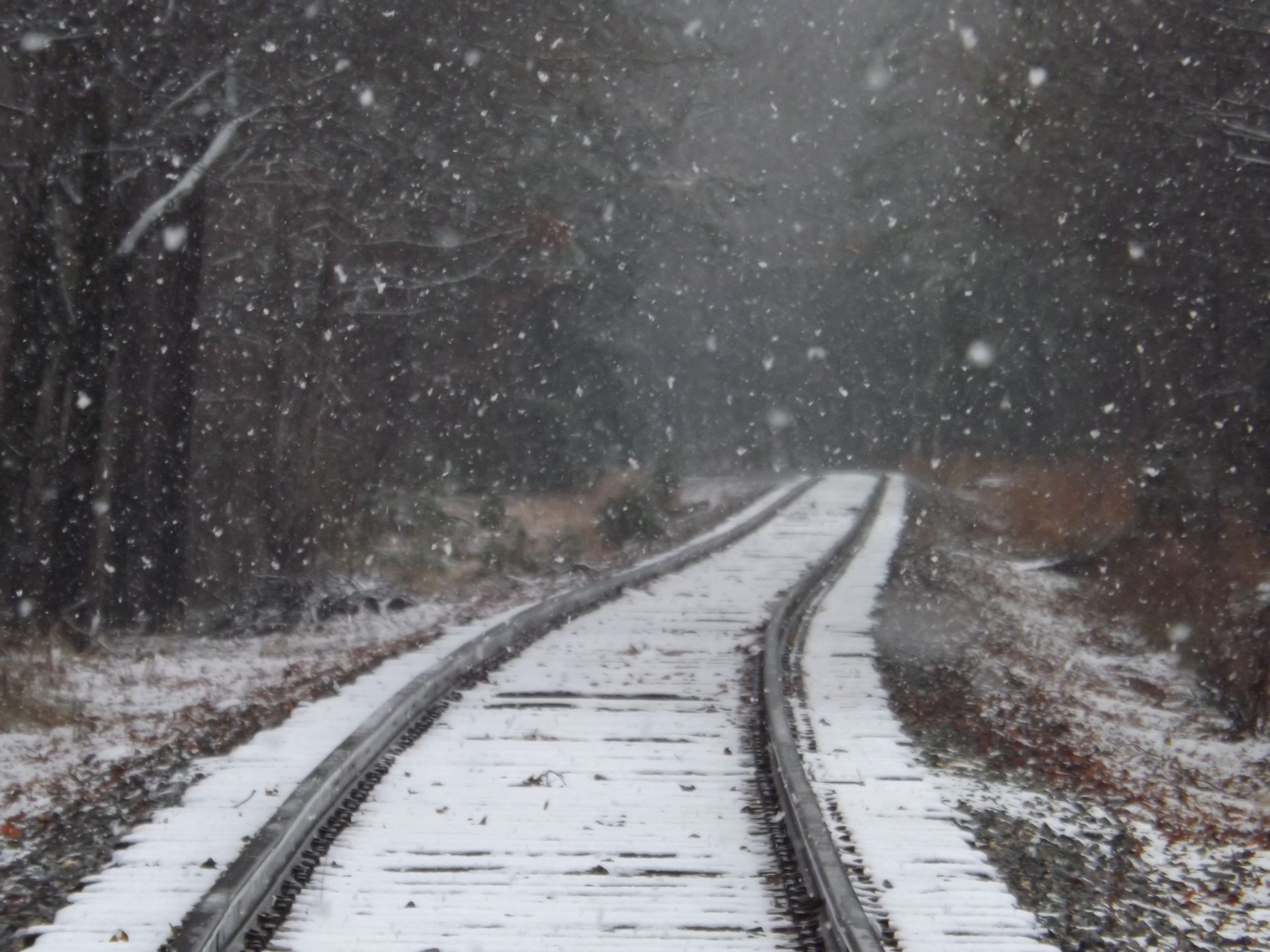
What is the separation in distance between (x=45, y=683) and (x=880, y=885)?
6965mm

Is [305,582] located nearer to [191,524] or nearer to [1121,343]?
[191,524]

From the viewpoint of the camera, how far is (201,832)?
21.5 feet

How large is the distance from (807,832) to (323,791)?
2.40 meters

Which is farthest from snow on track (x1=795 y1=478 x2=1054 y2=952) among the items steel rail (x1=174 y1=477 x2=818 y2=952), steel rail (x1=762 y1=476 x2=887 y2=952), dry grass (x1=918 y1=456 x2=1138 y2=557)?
dry grass (x1=918 y1=456 x2=1138 y2=557)

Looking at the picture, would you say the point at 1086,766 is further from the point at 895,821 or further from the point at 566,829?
the point at 566,829

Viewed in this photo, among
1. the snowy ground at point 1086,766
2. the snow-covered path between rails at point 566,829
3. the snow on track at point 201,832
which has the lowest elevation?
the snowy ground at point 1086,766

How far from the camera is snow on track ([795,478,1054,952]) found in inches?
219

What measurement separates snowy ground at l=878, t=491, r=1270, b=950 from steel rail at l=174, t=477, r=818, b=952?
324cm

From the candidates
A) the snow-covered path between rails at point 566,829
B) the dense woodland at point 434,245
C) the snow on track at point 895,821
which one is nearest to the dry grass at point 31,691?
the dense woodland at point 434,245

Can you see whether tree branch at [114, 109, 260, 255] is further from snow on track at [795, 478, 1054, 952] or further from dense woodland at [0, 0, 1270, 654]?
snow on track at [795, 478, 1054, 952]

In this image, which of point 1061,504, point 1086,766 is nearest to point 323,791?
point 1086,766

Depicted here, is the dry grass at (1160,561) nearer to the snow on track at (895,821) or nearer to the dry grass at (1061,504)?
the dry grass at (1061,504)

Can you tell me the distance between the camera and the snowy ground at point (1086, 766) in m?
6.49

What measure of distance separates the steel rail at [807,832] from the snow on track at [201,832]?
253 cm
